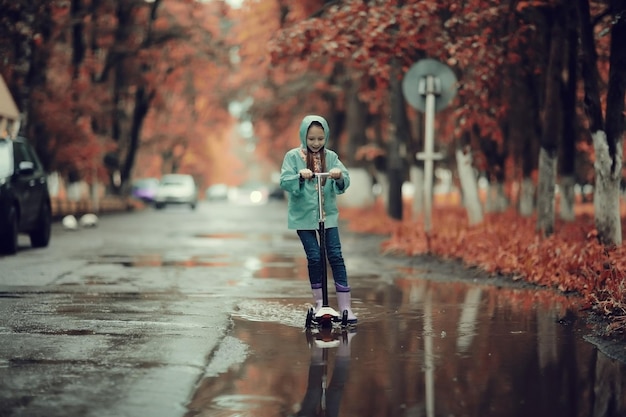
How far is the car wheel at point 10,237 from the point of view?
61.5 feet

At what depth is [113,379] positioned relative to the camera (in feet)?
23.5

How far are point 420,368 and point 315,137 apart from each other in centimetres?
287

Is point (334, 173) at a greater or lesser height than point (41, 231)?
greater

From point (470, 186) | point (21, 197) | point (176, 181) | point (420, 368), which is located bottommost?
point (420, 368)

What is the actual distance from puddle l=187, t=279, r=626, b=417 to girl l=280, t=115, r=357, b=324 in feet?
1.46

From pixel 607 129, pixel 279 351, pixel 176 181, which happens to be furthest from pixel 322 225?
pixel 176 181

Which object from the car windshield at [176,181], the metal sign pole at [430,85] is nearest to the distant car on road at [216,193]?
the car windshield at [176,181]

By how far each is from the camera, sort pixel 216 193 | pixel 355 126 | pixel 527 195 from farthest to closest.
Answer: pixel 216 193 → pixel 355 126 → pixel 527 195

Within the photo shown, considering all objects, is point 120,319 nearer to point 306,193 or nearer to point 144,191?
point 306,193

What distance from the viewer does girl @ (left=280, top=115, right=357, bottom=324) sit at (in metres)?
9.97

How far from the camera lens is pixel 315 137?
1000cm

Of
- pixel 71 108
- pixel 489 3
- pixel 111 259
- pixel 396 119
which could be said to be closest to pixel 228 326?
pixel 111 259

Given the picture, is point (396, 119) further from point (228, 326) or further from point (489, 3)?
point (228, 326)

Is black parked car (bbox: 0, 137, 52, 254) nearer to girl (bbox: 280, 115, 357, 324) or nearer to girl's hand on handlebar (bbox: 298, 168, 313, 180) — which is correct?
girl (bbox: 280, 115, 357, 324)
